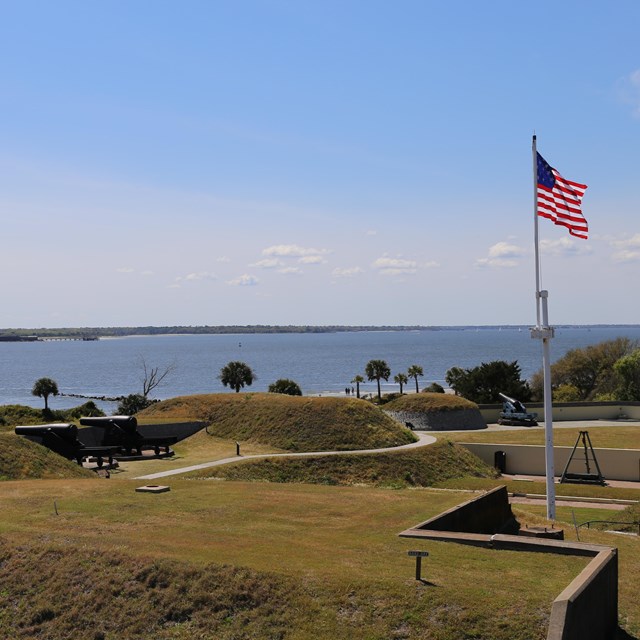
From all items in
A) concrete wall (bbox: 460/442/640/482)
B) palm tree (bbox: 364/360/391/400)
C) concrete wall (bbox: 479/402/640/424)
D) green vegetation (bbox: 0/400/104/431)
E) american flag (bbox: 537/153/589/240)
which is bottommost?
concrete wall (bbox: 460/442/640/482)

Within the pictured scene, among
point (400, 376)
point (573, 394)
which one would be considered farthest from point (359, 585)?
point (400, 376)

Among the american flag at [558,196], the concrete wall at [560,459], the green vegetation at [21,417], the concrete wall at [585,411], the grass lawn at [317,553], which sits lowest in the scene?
the concrete wall at [560,459]

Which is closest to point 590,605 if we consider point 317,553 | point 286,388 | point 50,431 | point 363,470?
point 317,553

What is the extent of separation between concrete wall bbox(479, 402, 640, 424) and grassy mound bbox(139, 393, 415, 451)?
19814mm

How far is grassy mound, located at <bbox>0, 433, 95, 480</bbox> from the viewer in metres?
27.3

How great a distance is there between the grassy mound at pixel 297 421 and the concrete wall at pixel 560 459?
5007 millimetres

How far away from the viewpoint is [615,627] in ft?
43.9

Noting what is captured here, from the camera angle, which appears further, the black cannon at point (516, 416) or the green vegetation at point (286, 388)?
the green vegetation at point (286, 388)

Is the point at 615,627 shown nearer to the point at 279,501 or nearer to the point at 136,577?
the point at 136,577

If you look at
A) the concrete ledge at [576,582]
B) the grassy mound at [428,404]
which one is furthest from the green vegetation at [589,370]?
the concrete ledge at [576,582]

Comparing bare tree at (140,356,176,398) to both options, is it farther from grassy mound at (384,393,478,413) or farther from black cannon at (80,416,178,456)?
black cannon at (80,416,178,456)

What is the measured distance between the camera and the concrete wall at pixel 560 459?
40438 millimetres

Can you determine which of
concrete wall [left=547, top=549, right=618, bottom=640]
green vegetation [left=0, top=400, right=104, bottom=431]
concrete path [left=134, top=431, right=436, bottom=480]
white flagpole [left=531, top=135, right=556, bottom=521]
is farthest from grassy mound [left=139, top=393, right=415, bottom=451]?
concrete wall [left=547, top=549, right=618, bottom=640]

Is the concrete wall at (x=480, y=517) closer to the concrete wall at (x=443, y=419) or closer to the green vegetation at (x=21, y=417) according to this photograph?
the green vegetation at (x=21, y=417)
